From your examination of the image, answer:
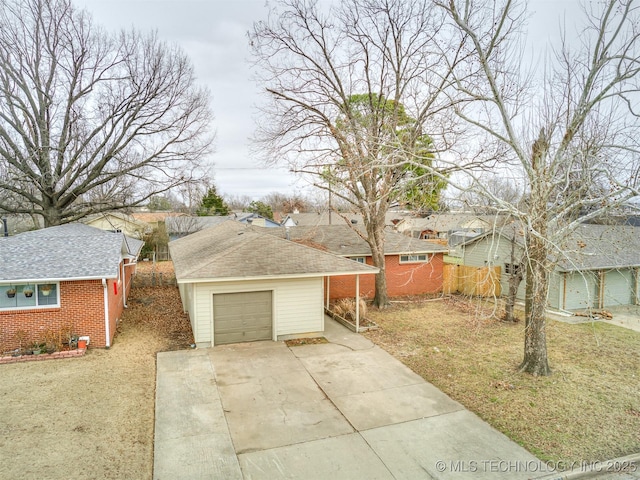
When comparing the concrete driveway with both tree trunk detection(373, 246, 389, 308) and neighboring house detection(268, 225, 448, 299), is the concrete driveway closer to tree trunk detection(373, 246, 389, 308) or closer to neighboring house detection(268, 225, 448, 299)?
tree trunk detection(373, 246, 389, 308)

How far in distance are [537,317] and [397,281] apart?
10.5 metres

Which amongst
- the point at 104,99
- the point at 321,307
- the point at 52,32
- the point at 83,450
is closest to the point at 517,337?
Answer: the point at 321,307

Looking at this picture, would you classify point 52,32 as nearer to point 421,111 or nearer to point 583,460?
point 421,111

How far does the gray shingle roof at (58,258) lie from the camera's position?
10.3m

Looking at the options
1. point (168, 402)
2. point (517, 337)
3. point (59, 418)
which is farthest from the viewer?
point (517, 337)

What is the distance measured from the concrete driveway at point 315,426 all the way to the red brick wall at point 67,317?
8.02 ft

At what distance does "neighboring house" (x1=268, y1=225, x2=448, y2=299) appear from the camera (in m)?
18.5

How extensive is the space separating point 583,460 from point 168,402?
7.63 metres

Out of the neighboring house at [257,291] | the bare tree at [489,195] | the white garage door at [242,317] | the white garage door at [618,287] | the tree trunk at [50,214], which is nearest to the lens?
the bare tree at [489,195]

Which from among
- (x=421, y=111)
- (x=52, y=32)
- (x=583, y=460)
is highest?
(x=52, y=32)

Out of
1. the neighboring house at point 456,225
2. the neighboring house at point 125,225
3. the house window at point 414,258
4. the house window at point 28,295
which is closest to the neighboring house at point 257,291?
the house window at point 28,295

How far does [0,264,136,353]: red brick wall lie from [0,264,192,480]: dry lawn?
2.24ft

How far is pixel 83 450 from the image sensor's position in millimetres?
6047

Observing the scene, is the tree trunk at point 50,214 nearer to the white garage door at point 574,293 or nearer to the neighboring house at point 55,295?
the neighboring house at point 55,295
